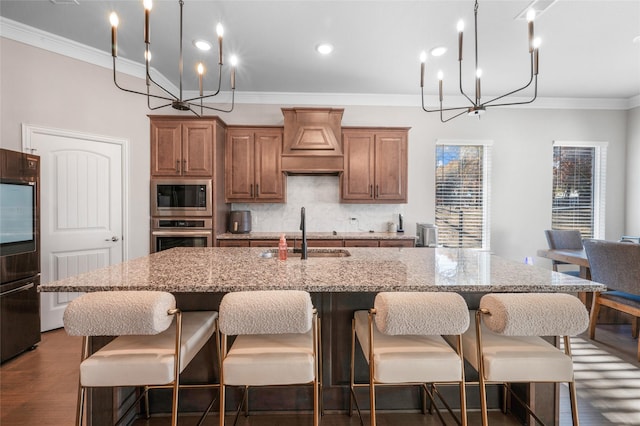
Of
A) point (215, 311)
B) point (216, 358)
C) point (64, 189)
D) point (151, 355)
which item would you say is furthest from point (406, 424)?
point (64, 189)

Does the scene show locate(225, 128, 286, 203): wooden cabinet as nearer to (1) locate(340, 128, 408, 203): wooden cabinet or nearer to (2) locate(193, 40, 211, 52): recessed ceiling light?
(1) locate(340, 128, 408, 203): wooden cabinet

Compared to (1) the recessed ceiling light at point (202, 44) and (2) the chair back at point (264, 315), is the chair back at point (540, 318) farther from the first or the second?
(1) the recessed ceiling light at point (202, 44)

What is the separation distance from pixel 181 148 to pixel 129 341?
2.85m

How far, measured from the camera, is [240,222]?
13.5 feet

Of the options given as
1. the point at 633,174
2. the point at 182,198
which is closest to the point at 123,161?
the point at 182,198

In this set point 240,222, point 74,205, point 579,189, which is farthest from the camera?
point 579,189

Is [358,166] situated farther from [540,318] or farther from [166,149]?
[540,318]

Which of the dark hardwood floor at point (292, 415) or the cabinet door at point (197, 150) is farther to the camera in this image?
the cabinet door at point (197, 150)

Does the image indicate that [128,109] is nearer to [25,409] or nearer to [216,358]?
[25,409]

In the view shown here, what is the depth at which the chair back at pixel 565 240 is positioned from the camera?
12.6 feet

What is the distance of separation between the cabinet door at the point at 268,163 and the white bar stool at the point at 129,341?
290 centimetres

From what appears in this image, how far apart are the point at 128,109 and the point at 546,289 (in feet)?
14.6

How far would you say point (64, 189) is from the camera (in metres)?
3.25

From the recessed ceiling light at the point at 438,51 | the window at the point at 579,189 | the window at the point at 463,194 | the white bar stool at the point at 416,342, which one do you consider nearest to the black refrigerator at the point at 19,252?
the white bar stool at the point at 416,342
